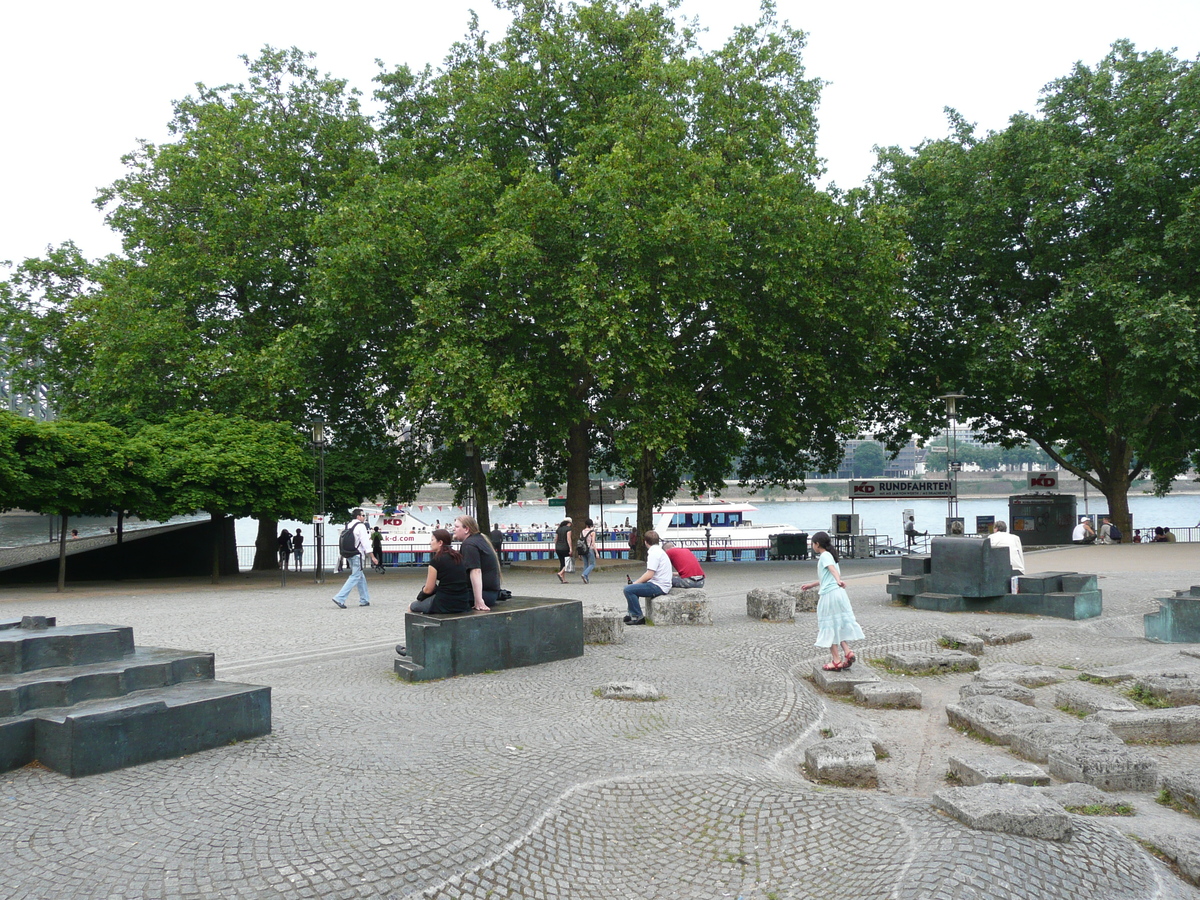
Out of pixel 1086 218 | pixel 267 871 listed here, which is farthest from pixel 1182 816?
pixel 1086 218

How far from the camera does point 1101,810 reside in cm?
573

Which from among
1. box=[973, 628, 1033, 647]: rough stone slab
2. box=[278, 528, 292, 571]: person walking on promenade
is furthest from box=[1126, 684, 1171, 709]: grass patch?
box=[278, 528, 292, 571]: person walking on promenade

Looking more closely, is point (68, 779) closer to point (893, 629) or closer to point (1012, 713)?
point (1012, 713)

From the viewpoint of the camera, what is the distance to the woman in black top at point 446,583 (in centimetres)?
973

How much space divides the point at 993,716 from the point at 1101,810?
7.42ft

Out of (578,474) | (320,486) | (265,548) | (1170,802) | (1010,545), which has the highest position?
(578,474)

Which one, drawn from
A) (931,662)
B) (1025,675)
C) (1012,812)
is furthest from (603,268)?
(1012,812)

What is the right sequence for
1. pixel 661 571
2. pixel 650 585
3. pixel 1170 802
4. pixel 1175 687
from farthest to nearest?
pixel 661 571 < pixel 650 585 < pixel 1175 687 < pixel 1170 802

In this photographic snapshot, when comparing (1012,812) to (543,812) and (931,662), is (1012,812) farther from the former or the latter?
(931,662)

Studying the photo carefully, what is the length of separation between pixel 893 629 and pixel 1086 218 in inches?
869

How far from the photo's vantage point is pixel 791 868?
4977 millimetres

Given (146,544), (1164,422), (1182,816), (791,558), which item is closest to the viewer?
(1182,816)

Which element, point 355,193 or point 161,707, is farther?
point 355,193

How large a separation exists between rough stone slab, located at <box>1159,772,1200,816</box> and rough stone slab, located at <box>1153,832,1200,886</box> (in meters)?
0.93
